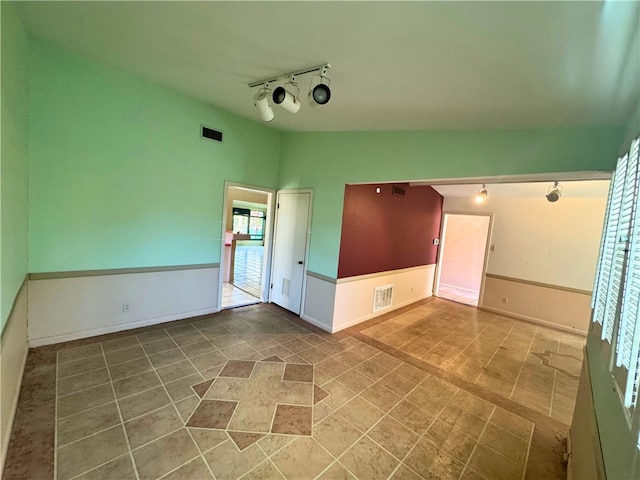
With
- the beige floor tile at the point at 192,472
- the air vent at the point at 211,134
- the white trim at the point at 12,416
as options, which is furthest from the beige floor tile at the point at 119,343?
the air vent at the point at 211,134

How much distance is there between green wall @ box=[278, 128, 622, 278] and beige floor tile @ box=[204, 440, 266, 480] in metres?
2.33

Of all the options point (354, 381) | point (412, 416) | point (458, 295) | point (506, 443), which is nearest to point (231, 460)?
point (354, 381)

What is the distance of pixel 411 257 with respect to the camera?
521 centimetres

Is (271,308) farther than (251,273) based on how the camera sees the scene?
No

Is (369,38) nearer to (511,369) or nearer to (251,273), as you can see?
(511,369)

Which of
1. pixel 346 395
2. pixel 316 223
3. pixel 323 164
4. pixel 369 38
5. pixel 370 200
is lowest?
pixel 346 395

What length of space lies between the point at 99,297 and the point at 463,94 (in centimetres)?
422

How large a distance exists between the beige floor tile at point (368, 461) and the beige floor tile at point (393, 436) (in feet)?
0.20

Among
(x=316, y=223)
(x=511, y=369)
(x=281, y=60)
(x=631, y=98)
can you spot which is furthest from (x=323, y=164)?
(x=511, y=369)

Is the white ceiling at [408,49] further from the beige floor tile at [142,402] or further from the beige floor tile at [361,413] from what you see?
the beige floor tile at [142,402]

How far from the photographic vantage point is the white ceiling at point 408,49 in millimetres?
1272

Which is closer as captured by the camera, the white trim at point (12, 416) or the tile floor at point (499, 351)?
the white trim at point (12, 416)

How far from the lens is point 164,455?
1646mm

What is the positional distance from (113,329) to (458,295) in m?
7.04
